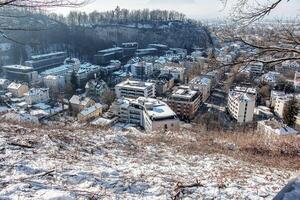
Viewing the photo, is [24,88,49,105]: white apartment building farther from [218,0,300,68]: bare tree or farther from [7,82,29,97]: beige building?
[218,0,300,68]: bare tree

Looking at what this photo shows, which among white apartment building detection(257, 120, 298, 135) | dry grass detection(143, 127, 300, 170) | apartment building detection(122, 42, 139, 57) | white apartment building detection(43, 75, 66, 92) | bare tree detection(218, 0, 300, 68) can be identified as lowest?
white apartment building detection(43, 75, 66, 92)

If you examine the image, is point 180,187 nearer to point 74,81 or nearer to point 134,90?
point 134,90

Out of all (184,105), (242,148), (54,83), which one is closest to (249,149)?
(242,148)

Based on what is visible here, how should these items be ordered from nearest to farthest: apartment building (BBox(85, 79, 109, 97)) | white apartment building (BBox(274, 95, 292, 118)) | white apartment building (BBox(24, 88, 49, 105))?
1. white apartment building (BBox(274, 95, 292, 118))
2. white apartment building (BBox(24, 88, 49, 105))
3. apartment building (BBox(85, 79, 109, 97))

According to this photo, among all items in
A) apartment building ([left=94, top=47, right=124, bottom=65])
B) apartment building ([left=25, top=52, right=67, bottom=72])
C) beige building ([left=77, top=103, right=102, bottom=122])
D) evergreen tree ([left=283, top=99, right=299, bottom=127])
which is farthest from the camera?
apartment building ([left=94, top=47, right=124, bottom=65])

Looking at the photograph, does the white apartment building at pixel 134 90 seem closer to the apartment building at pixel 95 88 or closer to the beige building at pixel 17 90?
the apartment building at pixel 95 88

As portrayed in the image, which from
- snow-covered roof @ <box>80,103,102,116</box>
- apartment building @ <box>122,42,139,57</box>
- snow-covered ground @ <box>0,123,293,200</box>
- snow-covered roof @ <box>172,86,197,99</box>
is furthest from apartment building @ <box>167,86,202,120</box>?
apartment building @ <box>122,42,139,57</box>
